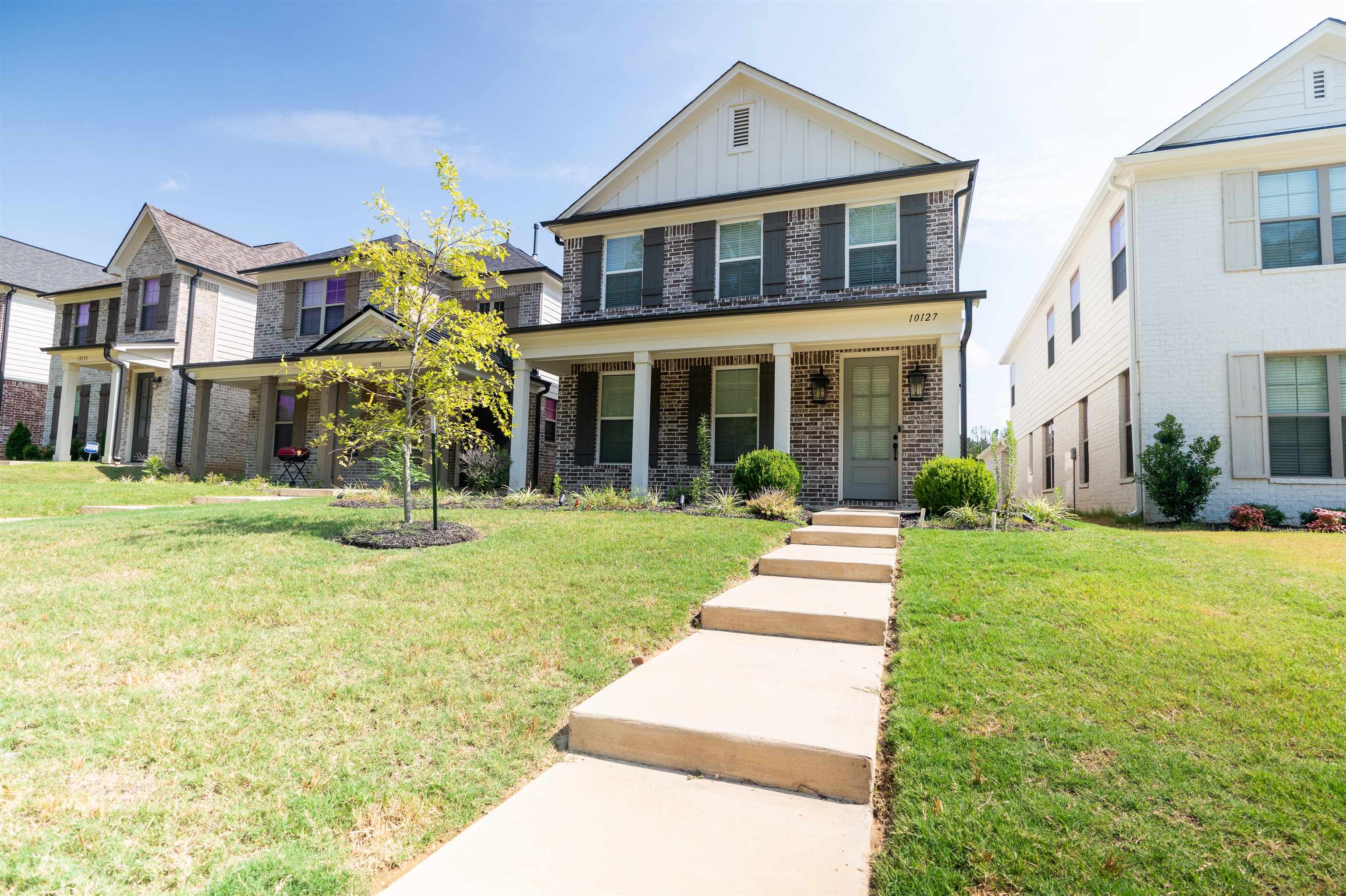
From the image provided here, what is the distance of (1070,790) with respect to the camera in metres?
2.37

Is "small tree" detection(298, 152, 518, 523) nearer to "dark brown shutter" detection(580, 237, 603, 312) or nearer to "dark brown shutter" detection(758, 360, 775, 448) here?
"dark brown shutter" detection(758, 360, 775, 448)

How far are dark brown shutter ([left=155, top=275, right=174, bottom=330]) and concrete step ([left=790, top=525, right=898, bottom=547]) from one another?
20216mm

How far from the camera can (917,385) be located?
10.3 meters

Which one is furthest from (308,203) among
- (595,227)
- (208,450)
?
(208,450)

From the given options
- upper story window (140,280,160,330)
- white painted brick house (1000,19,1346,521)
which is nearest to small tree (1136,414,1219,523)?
white painted brick house (1000,19,1346,521)

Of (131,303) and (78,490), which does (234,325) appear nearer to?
(131,303)

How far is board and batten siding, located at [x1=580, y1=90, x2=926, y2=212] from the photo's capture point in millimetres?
11602

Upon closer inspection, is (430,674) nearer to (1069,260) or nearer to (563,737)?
(563,737)

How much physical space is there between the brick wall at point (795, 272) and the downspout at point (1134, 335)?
2.75 metres

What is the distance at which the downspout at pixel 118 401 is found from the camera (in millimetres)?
17891

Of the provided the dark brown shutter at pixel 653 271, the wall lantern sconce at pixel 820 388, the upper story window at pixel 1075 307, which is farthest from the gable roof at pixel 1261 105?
the dark brown shutter at pixel 653 271

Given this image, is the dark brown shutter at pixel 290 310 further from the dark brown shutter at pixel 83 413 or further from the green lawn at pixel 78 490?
the dark brown shutter at pixel 83 413

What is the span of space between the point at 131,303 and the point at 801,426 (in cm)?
2064

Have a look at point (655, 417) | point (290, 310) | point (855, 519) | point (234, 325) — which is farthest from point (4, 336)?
point (855, 519)
